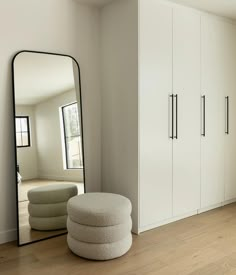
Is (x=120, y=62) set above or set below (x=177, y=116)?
above

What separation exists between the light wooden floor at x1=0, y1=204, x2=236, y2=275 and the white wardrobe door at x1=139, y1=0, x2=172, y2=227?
0.32 m

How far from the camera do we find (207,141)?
3.51 m

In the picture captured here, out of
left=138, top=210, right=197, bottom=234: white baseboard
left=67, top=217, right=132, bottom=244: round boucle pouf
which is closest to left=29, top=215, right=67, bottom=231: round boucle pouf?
left=67, top=217, right=132, bottom=244: round boucle pouf

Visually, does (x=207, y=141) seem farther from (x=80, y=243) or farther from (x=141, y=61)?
(x=80, y=243)

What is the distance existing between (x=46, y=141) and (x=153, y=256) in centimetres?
147

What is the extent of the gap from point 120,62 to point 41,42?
780 mm

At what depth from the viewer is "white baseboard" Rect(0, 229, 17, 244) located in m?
2.74

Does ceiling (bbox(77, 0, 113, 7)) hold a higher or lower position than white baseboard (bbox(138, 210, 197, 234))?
higher

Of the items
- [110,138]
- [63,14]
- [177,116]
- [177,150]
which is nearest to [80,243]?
[110,138]

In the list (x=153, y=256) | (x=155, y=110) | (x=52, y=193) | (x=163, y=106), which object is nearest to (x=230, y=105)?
(x=163, y=106)

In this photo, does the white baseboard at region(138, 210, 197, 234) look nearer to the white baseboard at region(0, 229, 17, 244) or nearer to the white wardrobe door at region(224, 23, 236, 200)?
the white wardrobe door at region(224, 23, 236, 200)

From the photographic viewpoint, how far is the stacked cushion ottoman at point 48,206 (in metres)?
2.82

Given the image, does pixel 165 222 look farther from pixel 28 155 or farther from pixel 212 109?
pixel 28 155

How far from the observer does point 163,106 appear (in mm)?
3053
